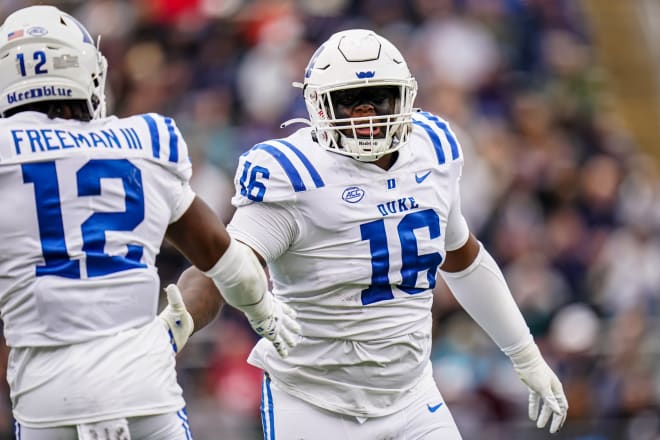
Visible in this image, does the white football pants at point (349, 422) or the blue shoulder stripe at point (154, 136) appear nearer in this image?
the blue shoulder stripe at point (154, 136)

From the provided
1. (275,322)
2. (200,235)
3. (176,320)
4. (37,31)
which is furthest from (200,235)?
(37,31)

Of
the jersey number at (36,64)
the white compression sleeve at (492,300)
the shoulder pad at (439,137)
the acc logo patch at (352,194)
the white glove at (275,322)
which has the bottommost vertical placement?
the white compression sleeve at (492,300)

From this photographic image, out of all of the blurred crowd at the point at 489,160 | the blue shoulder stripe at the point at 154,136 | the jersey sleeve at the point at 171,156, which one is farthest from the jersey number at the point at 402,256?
the blurred crowd at the point at 489,160

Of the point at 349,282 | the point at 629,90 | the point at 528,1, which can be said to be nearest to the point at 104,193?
the point at 349,282

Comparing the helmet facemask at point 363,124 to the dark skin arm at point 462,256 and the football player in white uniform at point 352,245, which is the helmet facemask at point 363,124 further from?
the dark skin arm at point 462,256

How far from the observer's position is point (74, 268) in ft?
Answer: 11.5

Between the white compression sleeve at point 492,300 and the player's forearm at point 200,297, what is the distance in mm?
970

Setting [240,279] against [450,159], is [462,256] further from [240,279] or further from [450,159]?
[240,279]

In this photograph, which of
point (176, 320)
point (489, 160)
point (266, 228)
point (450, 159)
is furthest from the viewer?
point (489, 160)

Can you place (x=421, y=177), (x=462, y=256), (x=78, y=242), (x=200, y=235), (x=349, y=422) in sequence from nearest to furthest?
1. (x=78, y=242)
2. (x=200, y=235)
3. (x=349, y=422)
4. (x=421, y=177)
5. (x=462, y=256)

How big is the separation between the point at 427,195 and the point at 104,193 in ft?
4.15

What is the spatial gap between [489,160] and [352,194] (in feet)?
15.3

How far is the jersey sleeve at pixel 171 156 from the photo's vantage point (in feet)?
12.0

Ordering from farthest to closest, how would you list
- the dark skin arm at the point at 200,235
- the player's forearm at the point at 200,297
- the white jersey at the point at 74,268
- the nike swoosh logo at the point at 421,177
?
the nike swoosh logo at the point at 421,177 → the player's forearm at the point at 200,297 → the dark skin arm at the point at 200,235 → the white jersey at the point at 74,268
